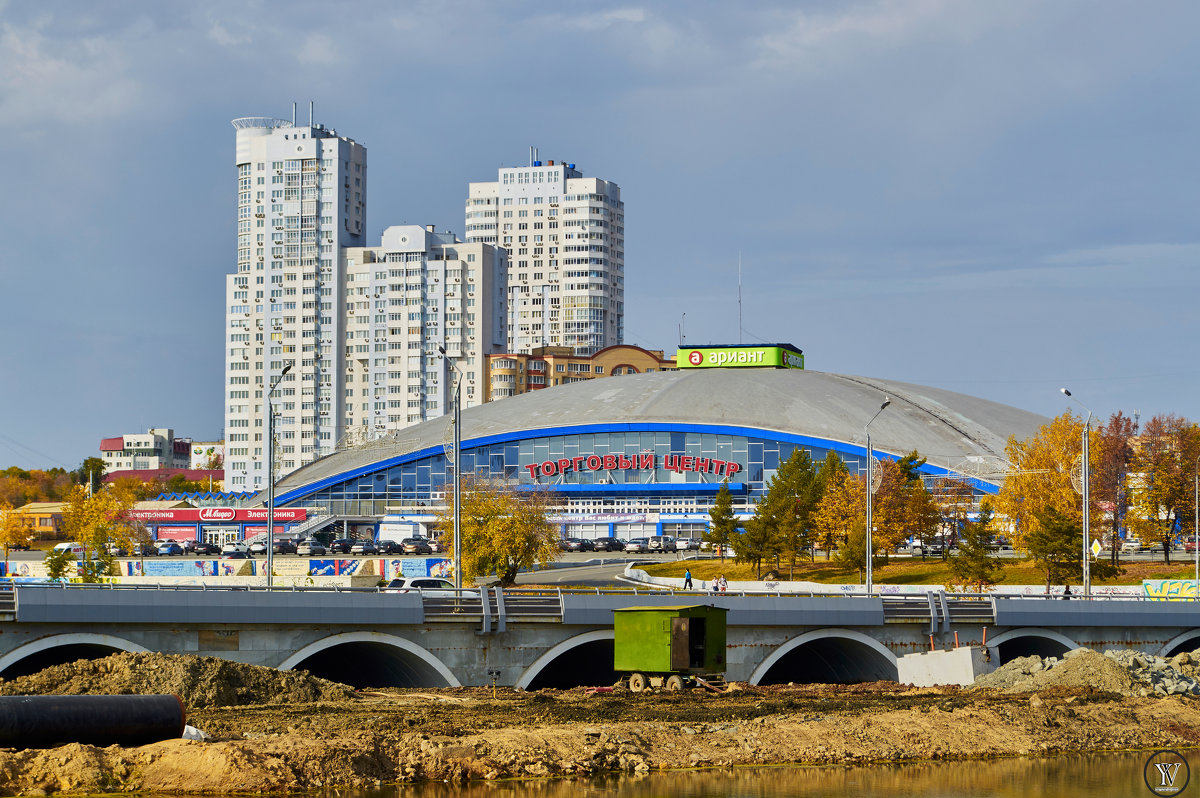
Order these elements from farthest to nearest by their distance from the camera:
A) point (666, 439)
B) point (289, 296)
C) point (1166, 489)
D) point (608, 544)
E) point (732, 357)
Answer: point (289, 296), point (732, 357), point (666, 439), point (608, 544), point (1166, 489)

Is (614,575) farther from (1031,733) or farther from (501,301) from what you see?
(501,301)

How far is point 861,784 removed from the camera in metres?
29.5

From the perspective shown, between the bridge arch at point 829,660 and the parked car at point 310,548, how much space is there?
162 feet

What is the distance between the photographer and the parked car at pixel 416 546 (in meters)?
93.7

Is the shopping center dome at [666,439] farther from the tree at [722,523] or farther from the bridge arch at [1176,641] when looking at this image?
the bridge arch at [1176,641]

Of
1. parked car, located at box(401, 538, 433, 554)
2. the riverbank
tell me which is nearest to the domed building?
parked car, located at box(401, 538, 433, 554)

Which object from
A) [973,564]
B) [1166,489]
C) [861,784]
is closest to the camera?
[861,784]

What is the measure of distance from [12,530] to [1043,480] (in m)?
76.2

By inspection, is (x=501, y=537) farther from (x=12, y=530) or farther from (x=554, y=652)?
(x=12, y=530)

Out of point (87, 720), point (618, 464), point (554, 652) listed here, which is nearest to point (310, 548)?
point (618, 464)

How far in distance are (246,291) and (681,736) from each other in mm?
156870

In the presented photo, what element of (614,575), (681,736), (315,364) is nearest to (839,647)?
(681,736)

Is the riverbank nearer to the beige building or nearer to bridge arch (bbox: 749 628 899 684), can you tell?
bridge arch (bbox: 749 628 899 684)

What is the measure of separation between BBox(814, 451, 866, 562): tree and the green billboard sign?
5255 cm
